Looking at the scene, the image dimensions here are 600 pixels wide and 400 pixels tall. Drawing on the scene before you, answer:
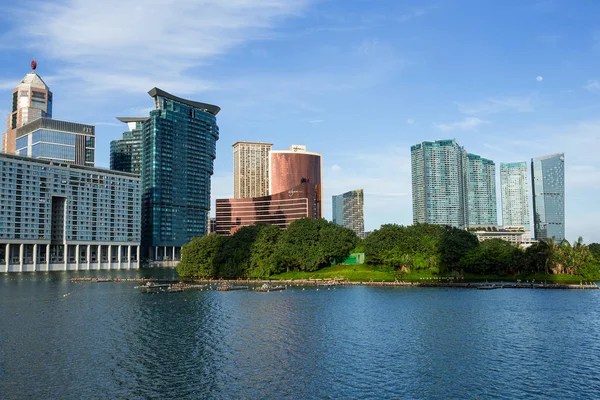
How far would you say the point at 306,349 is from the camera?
77.6 m

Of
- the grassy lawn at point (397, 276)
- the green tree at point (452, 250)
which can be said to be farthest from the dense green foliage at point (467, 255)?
the grassy lawn at point (397, 276)

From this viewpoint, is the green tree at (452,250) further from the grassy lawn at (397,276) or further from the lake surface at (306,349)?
the lake surface at (306,349)

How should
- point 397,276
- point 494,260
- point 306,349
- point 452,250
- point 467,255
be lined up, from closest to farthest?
1. point 306,349
2. point 397,276
3. point 494,260
4. point 467,255
5. point 452,250

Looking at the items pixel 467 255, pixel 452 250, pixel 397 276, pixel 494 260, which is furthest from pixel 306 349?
pixel 494 260

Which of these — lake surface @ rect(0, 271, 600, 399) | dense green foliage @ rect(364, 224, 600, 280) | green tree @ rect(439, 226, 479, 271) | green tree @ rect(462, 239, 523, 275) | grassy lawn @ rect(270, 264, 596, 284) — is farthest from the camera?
green tree @ rect(439, 226, 479, 271)

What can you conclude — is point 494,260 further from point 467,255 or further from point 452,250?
point 452,250

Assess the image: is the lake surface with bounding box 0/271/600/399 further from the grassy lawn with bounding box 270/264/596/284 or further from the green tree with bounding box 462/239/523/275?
the green tree with bounding box 462/239/523/275

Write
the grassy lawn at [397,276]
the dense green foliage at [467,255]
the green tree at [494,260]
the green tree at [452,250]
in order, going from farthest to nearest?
1. the green tree at [452,250]
2. the green tree at [494,260]
3. the dense green foliage at [467,255]
4. the grassy lawn at [397,276]

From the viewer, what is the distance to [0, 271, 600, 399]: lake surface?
59.1m

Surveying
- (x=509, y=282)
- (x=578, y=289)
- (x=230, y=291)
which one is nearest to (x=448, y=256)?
(x=509, y=282)

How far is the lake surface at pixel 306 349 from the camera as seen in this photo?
5912 centimetres

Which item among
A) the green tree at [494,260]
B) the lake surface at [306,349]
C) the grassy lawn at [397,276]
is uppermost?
the green tree at [494,260]

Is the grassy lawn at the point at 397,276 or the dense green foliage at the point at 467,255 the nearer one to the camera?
the grassy lawn at the point at 397,276

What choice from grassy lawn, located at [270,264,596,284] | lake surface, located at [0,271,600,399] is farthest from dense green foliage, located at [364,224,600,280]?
lake surface, located at [0,271,600,399]
